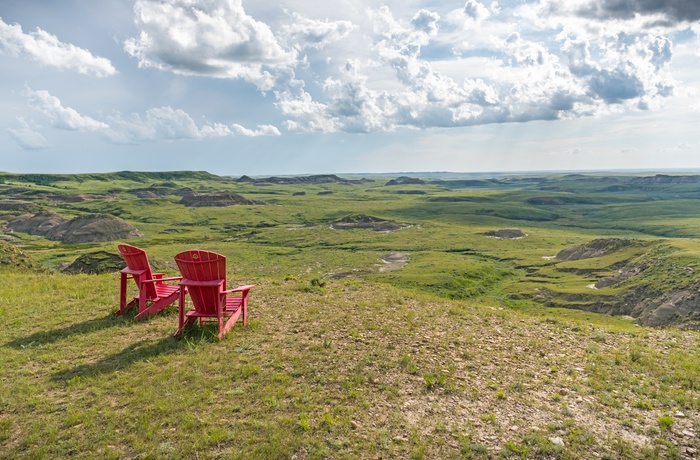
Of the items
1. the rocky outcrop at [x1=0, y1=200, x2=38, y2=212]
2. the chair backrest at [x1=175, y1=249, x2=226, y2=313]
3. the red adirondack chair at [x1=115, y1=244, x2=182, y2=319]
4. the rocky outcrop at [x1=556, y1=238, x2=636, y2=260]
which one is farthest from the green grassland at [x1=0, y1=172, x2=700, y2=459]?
the rocky outcrop at [x1=0, y1=200, x2=38, y2=212]

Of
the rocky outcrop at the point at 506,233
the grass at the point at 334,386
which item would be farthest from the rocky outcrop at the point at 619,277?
the rocky outcrop at the point at 506,233

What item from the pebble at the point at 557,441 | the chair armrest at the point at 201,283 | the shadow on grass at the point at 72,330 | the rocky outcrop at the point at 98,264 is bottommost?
the rocky outcrop at the point at 98,264

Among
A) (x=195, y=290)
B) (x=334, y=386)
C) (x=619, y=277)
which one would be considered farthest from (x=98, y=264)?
(x=619, y=277)

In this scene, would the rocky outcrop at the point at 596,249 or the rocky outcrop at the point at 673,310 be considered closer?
the rocky outcrop at the point at 673,310

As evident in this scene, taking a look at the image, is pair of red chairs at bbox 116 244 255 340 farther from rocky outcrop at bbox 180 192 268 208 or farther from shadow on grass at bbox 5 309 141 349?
rocky outcrop at bbox 180 192 268 208

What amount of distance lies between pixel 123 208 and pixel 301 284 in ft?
539

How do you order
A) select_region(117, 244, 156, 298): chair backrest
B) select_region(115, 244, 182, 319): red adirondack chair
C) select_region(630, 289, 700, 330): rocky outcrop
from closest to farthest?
1. select_region(117, 244, 156, 298): chair backrest
2. select_region(115, 244, 182, 319): red adirondack chair
3. select_region(630, 289, 700, 330): rocky outcrop

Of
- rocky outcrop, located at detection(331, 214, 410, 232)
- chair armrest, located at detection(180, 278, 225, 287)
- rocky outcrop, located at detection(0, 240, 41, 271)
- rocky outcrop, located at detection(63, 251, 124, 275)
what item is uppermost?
chair armrest, located at detection(180, 278, 225, 287)

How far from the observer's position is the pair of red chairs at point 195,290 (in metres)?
11.1

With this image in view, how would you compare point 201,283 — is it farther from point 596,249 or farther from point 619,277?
point 596,249

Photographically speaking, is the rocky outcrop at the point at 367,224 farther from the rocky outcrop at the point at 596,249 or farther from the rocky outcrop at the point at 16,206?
the rocky outcrop at the point at 16,206

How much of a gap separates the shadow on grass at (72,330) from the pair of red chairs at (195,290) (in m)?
0.44

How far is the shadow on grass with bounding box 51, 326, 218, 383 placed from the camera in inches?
392

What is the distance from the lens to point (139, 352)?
11102 millimetres
